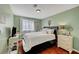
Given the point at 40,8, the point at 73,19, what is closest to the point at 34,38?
the point at 40,8

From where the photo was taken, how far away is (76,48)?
4.17 ft

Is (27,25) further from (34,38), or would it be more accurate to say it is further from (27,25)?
(34,38)

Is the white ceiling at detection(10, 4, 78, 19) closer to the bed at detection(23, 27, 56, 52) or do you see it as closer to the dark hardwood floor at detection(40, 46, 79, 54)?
the bed at detection(23, 27, 56, 52)

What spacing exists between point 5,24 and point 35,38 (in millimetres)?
559

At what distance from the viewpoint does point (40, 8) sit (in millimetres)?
1295

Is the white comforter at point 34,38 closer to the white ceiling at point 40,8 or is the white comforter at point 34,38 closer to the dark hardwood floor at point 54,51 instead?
the dark hardwood floor at point 54,51

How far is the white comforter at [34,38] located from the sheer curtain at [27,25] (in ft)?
0.30

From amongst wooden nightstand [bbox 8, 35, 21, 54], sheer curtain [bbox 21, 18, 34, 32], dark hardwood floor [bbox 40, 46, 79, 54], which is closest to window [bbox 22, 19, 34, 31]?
sheer curtain [bbox 21, 18, 34, 32]

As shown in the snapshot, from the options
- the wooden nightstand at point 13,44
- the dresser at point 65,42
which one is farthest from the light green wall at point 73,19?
the wooden nightstand at point 13,44

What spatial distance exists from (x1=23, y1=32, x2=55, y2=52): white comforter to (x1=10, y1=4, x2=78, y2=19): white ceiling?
0.32 meters

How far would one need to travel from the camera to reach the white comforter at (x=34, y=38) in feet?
4.17

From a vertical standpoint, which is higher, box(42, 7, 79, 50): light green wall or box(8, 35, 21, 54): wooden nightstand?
box(42, 7, 79, 50): light green wall

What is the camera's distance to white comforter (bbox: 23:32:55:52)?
127cm
